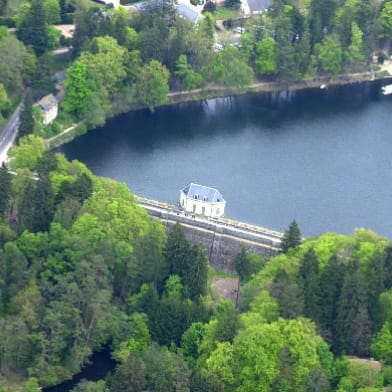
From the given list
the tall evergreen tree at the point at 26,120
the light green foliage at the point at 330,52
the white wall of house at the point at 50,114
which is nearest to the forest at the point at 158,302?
the tall evergreen tree at the point at 26,120

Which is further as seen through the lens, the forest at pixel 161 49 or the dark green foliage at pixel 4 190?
the forest at pixel 161 49

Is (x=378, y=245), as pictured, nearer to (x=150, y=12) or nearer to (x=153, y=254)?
(x=153, y=254)

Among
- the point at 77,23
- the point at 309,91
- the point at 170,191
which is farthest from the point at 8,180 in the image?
the point at 309,91

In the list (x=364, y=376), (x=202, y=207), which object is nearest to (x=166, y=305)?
(x=364, y=376)

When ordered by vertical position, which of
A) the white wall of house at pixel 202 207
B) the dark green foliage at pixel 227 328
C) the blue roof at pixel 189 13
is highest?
the blue roof at pixel 189 13

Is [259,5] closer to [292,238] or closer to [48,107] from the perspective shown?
[48,107]

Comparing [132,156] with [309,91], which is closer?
[132,156]

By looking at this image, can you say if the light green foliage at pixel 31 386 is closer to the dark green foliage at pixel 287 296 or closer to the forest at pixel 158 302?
the forest at pixel 158 302
